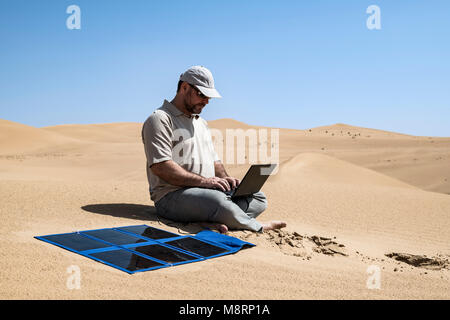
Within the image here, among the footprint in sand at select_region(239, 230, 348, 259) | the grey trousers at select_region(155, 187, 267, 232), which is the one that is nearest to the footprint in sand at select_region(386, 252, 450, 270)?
the footprint in sand at select_region(239, 230, 348, 259)

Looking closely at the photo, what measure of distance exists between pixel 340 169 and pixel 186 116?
23.3ft

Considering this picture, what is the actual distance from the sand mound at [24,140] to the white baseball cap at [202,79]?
2040cm

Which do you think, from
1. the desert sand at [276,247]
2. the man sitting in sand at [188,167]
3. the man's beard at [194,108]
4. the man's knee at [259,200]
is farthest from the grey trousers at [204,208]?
the man's beard at [194,108]

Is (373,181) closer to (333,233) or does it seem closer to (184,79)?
(333,233)

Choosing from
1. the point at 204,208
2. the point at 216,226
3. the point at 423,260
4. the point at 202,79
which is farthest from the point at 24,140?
the point at 423,260

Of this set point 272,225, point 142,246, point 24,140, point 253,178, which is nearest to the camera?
point 142,246

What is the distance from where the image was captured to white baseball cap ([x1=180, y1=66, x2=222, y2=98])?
170 inches

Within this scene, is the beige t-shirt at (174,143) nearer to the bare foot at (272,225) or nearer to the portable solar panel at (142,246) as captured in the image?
the portable solar panel at (142,246)

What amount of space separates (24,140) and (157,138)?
24.7 meters

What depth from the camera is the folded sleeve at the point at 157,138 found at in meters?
4.22

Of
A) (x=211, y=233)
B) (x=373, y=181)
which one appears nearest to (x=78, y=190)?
(x=211, y=233)

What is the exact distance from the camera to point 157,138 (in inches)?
168

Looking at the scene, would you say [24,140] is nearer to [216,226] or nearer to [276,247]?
[216,226]

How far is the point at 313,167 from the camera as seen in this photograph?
1066cm
